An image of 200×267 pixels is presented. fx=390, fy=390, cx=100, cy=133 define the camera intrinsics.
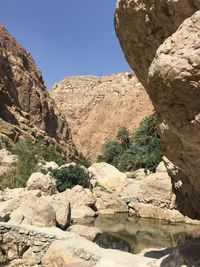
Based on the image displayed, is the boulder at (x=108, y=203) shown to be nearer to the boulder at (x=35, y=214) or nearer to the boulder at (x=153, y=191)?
the boulder at (x=153, y=191)

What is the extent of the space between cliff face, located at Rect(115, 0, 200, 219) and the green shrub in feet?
58.1

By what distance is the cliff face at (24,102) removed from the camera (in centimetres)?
4309

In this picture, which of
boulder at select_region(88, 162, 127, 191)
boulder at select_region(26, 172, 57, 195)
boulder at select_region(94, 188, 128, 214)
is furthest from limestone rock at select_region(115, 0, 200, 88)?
boulder at select_region(88, 162, 127, 191)

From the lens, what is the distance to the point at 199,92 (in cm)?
476

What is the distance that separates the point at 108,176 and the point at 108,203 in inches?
268

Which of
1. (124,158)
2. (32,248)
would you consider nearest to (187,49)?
(32,248)

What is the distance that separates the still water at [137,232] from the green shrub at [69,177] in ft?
15.0

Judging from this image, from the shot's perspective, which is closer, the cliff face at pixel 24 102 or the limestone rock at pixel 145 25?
the limestone rock at pixel 145 25

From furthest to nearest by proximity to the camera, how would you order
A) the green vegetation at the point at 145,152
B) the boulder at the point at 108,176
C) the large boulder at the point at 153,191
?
the green vegetation at the point at 145,152, the boulder at the point at 108,176, the large boulder at the point at 153,191

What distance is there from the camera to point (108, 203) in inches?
971

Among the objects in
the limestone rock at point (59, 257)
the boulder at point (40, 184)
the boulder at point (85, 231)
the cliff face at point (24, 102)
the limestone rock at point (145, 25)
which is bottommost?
the limestone rock at point (59, 257)

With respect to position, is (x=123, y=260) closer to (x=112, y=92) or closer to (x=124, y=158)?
(x=124, y=158)

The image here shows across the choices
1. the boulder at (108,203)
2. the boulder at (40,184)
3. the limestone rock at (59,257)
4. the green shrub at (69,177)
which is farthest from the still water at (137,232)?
the green shrub at (69,177)

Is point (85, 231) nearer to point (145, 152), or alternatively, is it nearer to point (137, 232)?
point (137, 232)
